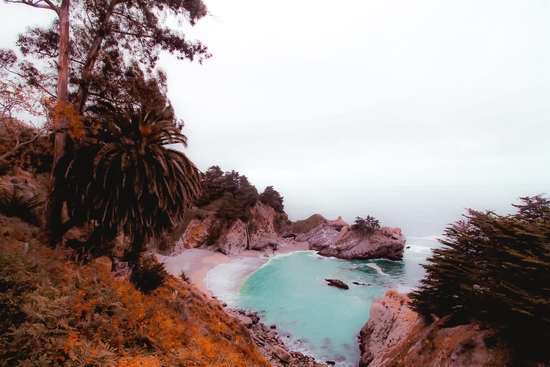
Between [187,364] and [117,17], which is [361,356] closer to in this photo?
[187,364]

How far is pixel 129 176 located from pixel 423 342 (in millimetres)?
17132

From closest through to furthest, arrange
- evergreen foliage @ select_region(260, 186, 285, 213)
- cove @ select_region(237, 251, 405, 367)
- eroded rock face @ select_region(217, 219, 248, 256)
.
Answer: cove @ select_region(237, 251, 405, 367) < eroded rock face @ select_region(217, 219, 248, 256) < evergreen foliage @ select_region(260, 186, 285, 213)

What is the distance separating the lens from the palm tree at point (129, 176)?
9.11 meters

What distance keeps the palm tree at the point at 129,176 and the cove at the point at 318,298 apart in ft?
60.5

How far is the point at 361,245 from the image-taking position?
172 ft

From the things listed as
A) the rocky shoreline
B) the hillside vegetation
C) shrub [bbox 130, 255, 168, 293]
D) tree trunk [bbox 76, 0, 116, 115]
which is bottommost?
the rocky shoreline

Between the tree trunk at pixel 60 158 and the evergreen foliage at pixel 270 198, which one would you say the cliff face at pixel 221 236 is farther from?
the tree trunk at pixel 60 158

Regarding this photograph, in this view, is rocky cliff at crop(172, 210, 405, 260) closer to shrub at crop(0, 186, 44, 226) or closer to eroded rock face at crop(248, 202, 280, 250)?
eroded rock face at crop(248, 202, 280, 250)

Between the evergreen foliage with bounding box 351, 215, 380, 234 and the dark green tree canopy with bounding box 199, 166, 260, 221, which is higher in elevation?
the dark green tree canopy with bounding box 199, 166, 260, 221

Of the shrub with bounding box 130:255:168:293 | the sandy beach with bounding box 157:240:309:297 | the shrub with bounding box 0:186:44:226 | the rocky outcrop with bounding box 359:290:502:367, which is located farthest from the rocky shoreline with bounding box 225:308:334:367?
the shrub with bounding box 0:186:44:226

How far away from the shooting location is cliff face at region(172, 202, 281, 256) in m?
44.2

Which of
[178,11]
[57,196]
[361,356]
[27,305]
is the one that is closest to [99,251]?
[57,196]

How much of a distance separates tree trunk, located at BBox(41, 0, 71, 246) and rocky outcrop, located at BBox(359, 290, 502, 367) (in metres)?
18.4

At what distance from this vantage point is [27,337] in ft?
12.6
